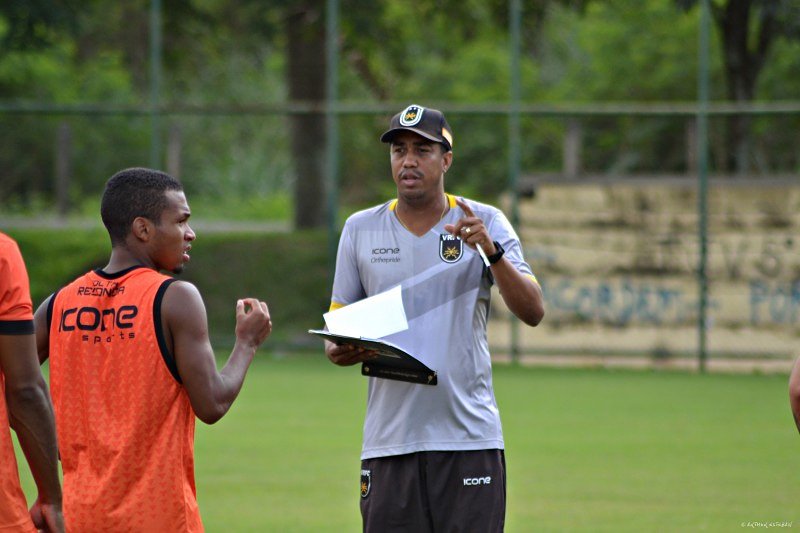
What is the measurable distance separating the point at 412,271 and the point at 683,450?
22.6 feet

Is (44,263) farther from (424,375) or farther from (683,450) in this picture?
(424,375)

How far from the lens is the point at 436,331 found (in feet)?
16.2

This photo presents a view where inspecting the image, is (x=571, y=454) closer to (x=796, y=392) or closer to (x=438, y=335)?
(x=438, y=335)

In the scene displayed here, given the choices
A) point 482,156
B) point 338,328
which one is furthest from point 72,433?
point 482,156

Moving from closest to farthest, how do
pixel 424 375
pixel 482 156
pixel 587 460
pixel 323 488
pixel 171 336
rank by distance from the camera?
pixel 171 336 < pixel 424 375 < pixel 323 488 < pixel 587 460 < pixel 482 156

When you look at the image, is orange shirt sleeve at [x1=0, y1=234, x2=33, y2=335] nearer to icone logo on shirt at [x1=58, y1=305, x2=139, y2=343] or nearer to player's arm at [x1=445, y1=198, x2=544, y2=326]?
icone logo on shirt at [x1=58, y1=305, x2=139, y2=343]

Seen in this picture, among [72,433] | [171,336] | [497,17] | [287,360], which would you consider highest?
[497,17]

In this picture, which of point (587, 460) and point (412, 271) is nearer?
point (412, 271)

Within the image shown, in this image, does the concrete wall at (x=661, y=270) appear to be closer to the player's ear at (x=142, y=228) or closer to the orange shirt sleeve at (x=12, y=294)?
the player's ear at (x=142, y=228)

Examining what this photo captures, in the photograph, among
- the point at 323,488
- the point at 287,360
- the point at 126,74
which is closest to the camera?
the point at 323,488

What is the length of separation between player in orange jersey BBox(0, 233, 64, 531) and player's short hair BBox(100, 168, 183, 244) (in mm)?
378

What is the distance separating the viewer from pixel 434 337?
4.92 metres

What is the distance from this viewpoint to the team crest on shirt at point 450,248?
16.4 ft

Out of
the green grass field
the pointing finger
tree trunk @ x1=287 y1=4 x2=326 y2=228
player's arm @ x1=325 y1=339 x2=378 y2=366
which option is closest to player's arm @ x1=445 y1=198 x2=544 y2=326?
the pointing finger
